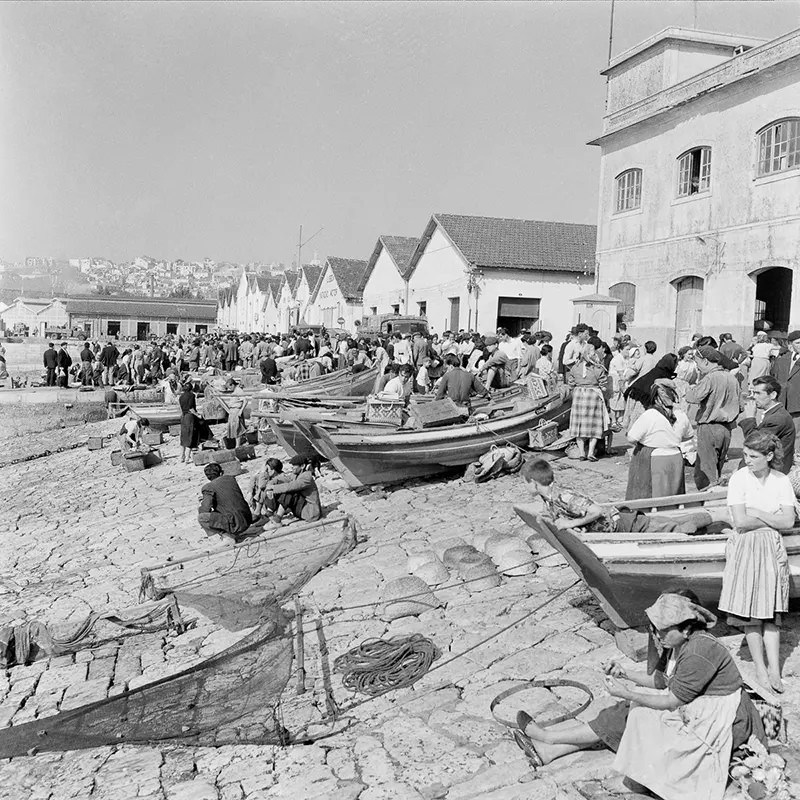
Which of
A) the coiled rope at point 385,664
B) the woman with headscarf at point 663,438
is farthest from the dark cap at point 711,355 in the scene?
the coiled rope at point 385,664

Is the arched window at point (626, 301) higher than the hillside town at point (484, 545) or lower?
higher

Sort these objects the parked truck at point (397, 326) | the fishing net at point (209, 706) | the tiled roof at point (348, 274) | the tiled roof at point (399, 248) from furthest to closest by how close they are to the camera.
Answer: the tiled roof at point (348, 274)
the tiled roof at point (399, 248)
the parked truck at point (397, 326)
the fishing net at point (209, 706)

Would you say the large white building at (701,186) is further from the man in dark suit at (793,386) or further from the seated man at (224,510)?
the seated man at (224,510)

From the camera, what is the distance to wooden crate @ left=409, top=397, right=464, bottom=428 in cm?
1311

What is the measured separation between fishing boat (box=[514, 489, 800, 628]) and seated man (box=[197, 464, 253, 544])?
18.1 ft

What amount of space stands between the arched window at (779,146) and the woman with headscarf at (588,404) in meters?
7.56

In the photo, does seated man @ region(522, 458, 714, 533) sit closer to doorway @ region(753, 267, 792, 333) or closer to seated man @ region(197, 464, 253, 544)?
seated man @ region(197, 464, 253, 544)

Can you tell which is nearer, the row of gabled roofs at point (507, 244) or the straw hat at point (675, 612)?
the straw hat at point (675, 612)

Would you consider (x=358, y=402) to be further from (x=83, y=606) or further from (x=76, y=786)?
(x=76, y=786)

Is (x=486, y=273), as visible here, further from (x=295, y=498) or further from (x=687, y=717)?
(x=687, y=717)

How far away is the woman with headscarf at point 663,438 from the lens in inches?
311

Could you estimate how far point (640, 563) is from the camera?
6305 mm

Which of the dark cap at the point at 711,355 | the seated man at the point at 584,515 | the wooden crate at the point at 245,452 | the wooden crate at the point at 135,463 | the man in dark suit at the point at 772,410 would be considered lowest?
the wooden crate at the point at 135,463

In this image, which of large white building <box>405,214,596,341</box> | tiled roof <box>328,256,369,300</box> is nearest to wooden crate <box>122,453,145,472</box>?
large white building <box>405,214,596,341</box>
